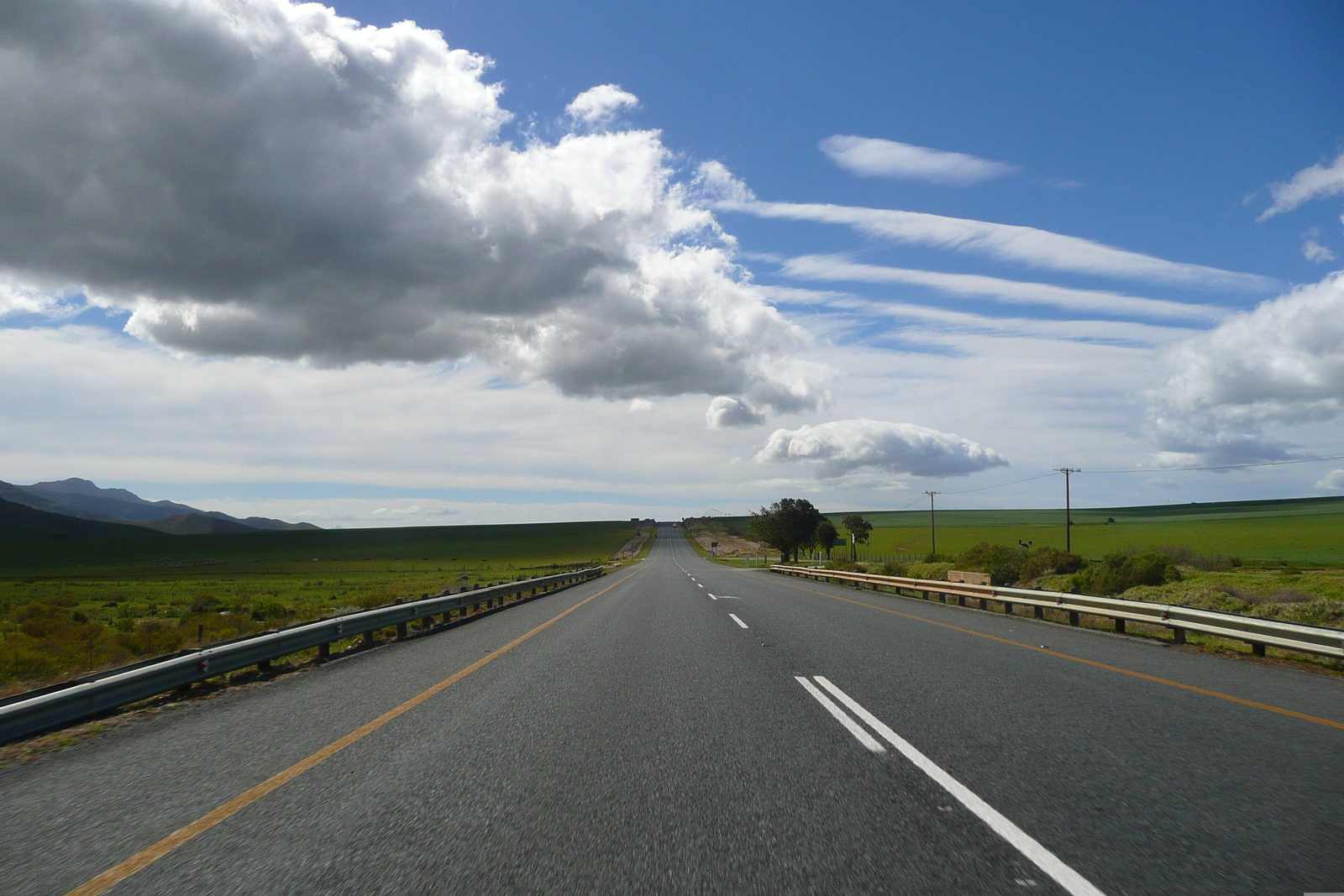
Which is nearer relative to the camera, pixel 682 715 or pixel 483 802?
pixel 483 802

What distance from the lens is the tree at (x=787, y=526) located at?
8925 centimetres

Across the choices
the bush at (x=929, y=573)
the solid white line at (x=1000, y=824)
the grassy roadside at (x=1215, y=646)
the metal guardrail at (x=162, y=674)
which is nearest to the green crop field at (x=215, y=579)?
the metal guardrail at (x=162, y=674)

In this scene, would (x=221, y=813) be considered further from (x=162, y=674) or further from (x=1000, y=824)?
(x=1000, y=824)

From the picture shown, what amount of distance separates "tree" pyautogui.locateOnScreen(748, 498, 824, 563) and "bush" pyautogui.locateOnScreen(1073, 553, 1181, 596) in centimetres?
5395

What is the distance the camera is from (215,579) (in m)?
64.9

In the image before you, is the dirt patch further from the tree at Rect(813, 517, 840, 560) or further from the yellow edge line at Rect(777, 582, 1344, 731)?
the yellow edge line at Rect(777, 582, 1344, 731)

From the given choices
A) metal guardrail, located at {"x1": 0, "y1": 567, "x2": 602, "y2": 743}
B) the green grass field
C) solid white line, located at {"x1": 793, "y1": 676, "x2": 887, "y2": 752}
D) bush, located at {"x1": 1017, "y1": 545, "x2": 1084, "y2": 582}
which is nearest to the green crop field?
metal guardrail, located at {"x1": 0, "y1": 567, "x2": 602, "y2": 743}

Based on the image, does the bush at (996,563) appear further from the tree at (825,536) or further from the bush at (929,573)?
the tree at (825,536)

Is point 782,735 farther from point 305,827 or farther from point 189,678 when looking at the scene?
point 189,678

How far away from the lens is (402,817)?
157 inches

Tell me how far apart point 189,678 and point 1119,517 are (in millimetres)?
193161

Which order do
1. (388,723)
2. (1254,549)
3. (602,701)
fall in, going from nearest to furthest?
(388,723)
(602,701)
(1254,549)

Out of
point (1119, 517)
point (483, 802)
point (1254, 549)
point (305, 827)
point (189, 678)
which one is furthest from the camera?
point (1119, 517)

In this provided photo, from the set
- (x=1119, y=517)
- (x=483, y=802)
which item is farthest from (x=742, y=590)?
(x=1119, y=517)
